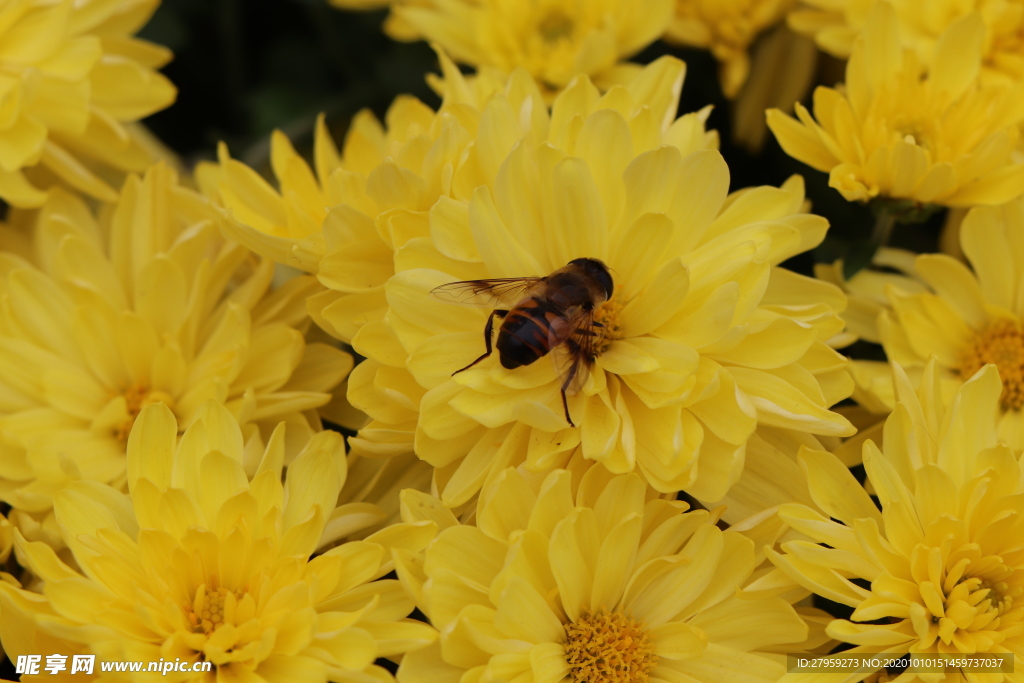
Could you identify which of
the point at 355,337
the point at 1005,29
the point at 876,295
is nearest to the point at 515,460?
the point at 355,337

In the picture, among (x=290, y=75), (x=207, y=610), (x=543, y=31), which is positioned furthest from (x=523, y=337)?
(x=290, y=75)

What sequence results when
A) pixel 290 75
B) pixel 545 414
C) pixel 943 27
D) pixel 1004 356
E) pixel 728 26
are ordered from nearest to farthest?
pixel 545 414 < pixel 1004 356 < pixel 943 27 < pixel 728 26 < pixel 290 75

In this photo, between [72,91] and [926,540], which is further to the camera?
[72,91]

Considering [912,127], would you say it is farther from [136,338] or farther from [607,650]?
[136,338]

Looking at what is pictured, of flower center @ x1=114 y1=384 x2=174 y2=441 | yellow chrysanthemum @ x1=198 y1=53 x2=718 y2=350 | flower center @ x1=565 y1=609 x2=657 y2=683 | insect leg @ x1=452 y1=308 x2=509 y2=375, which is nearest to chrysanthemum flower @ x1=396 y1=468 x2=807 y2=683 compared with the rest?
flower center @ x1=565 y1=609 x2=657 y2=683

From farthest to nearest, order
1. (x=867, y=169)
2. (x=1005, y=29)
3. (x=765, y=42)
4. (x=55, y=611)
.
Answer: (x=765, y=42)
(x=1005, y=29)
(x=867, y=169)
(x=55, y=611)

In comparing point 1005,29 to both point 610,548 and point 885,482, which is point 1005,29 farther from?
point 610,548
